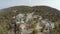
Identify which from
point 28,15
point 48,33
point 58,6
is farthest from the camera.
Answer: point 58,6

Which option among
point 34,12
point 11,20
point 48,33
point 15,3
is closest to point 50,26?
point 48,33

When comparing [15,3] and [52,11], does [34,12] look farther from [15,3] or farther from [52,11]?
[15,3]

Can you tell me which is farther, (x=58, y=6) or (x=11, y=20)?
(x=58, y=6)

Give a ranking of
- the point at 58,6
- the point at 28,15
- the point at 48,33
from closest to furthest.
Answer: the point at 48,33 < the point at 28,15 < the point at 58,6

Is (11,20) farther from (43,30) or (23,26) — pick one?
(43,30)

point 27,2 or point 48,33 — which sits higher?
point 27,2

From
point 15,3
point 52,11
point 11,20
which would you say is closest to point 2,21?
point 11,20
